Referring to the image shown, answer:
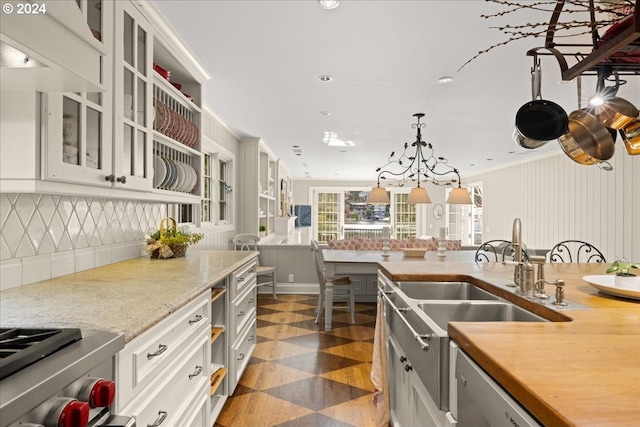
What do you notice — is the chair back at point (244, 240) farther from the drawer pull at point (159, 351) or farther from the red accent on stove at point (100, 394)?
the red accent on stove at point (100, 394)

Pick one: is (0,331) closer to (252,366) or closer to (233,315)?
(233,315)

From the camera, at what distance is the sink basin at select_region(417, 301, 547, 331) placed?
5.19 feet

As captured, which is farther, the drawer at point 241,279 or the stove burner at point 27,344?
the drawer at point 241,279

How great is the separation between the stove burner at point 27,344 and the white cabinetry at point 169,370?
0.17 metres

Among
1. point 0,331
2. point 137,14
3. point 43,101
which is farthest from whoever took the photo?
point 137,14

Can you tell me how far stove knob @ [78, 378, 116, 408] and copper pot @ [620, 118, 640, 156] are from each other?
6.55ft

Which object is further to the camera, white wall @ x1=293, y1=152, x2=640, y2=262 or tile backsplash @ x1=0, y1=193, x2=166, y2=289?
white wall @ x1=293, y1=152, x2=640, y2=262

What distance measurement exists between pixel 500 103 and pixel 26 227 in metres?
3.92

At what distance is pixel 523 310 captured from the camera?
1.47 m

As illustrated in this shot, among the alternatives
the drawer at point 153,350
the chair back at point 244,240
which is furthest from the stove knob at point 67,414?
the chair back at point 244,240

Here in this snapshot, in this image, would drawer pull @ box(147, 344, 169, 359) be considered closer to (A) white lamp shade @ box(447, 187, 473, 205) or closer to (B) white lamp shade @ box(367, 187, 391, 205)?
(B) white lamp shade @ box(367, 187, 391, 205)

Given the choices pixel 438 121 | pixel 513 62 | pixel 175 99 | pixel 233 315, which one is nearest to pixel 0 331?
pixel 233 315

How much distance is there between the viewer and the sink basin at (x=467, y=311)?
1.58 meters

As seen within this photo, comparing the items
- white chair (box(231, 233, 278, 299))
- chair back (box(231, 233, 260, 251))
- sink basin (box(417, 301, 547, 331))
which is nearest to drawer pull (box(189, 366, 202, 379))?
sink basin (box(417, 301, 547, 331))
